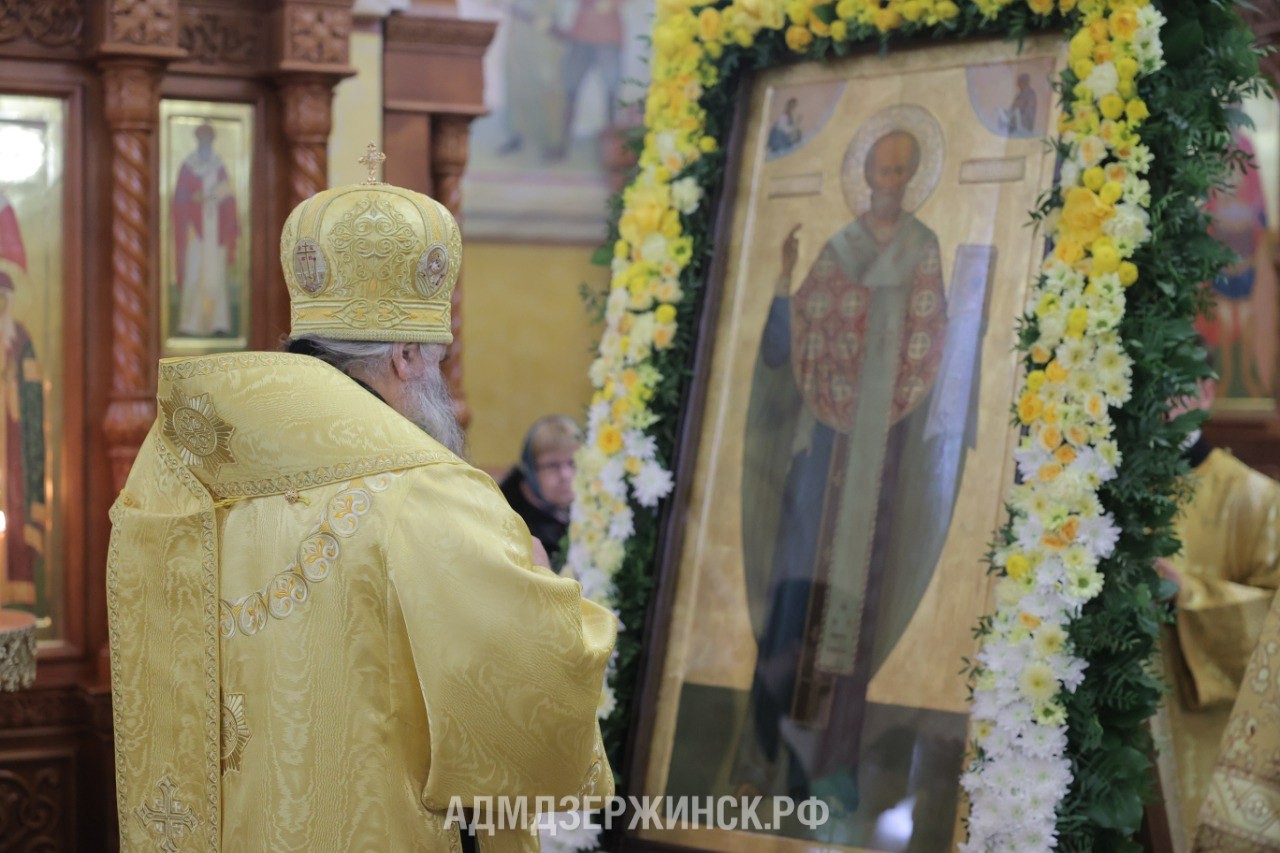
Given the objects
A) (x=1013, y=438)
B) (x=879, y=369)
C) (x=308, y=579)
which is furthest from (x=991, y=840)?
(x=308, y=579)

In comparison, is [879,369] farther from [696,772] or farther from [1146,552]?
[696,772]

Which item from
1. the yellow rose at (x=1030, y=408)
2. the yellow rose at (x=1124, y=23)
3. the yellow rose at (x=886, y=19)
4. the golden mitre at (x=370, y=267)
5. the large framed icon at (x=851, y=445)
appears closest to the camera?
the golden mitre at (x=370, y=267)

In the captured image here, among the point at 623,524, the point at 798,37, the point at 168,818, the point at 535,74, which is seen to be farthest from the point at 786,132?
the point at 535,74

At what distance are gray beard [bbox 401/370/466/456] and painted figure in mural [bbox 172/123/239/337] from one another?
7.11ft

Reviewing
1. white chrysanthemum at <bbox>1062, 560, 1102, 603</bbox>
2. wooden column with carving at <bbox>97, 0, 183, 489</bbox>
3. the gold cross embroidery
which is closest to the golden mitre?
the gold cross embroidery

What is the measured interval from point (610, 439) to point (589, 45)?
287 inches

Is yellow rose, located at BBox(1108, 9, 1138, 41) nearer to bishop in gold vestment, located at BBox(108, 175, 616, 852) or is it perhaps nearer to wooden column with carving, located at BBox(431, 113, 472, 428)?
bishop in gold vestment, located at BBox(108, 175, 616, 852)

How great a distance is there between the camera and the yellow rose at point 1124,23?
2973mm

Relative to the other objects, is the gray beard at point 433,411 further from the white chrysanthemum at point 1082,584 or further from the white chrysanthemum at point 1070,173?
the white chrysanthemum at point 1070,173

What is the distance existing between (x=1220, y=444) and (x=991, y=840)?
12.6 ft

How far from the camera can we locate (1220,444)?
20.9 feet

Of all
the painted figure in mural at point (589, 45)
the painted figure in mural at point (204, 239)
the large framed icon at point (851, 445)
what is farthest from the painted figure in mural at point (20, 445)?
the painted figure in mural at point (589, 45)

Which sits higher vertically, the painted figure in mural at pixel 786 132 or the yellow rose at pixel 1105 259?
the painted figure in mural at pixel 786 132

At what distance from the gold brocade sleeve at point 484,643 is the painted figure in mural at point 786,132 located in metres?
1.68
